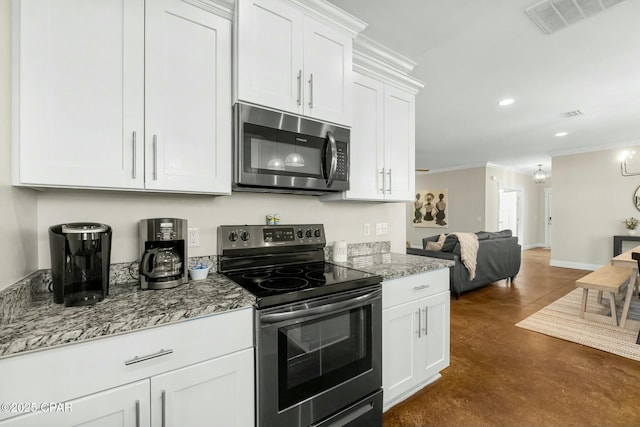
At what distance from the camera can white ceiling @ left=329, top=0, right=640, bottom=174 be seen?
1952 millimetres

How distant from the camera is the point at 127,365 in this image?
3.07 feet

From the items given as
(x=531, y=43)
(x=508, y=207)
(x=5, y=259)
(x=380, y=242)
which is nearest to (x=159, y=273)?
(x=5, y=259)

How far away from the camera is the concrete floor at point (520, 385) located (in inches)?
67.8

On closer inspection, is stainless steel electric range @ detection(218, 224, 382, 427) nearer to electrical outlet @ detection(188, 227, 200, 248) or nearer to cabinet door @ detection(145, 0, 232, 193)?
electrical outlet @ detection(188, 227, 200, 248)

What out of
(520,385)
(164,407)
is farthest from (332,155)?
(520,385)

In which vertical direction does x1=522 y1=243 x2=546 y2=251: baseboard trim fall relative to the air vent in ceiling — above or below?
below

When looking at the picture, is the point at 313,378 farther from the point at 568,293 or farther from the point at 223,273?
the point at 568,293

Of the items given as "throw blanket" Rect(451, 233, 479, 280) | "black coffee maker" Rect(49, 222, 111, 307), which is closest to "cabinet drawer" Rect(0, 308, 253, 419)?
"black coffee maker" Rect(49, 222, 111, 307)

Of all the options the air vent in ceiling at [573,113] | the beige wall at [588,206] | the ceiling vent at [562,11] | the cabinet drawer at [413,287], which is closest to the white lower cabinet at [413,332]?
the cabinet drawer at [413,287]

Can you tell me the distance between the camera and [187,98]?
1.39 metres

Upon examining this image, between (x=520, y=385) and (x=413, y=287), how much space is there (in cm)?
119

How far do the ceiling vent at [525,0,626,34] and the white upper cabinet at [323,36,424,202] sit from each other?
0.87 meters

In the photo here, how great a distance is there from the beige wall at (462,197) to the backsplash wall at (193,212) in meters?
6.48

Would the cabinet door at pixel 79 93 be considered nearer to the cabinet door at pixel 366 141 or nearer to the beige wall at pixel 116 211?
the beige wall at pixel 116 211
